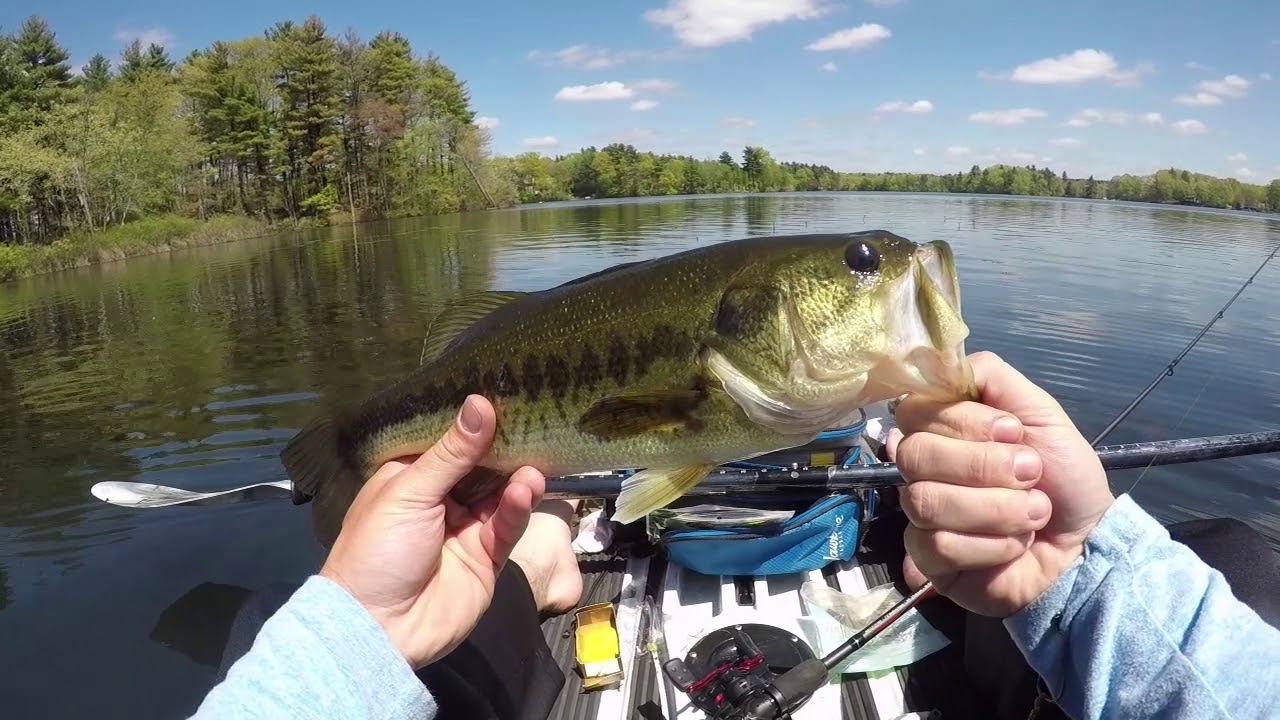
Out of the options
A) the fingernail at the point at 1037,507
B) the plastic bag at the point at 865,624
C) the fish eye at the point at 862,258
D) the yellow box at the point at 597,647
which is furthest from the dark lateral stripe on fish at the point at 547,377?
the plastic bag at the point at 865,624

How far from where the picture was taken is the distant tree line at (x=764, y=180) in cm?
9825

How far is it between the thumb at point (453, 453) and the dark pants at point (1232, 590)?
248cm

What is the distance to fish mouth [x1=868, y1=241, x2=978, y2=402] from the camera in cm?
192

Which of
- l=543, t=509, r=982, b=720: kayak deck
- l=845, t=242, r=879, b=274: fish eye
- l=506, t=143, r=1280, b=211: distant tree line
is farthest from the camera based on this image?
l=506, t=143, r=1280, b=211: distant tree line

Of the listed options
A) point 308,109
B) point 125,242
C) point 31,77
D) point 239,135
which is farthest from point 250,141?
point 125,242

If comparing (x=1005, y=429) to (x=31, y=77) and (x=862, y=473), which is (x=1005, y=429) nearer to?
(x=862, y=473)

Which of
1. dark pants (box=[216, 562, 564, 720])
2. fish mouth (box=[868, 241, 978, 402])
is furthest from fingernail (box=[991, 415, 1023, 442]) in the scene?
dark pants (box=[216, 562, 564, 720])

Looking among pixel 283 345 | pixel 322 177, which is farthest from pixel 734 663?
pixel 322 177

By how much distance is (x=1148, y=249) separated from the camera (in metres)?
35.6

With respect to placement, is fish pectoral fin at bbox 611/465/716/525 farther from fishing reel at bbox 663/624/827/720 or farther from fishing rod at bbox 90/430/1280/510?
fishing rod at bbox 90/430/1280/510

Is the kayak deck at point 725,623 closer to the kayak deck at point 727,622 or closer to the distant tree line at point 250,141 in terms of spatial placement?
the kayak deck at point 727,622

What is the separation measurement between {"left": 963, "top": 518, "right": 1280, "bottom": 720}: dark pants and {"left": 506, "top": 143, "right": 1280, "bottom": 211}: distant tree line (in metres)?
103

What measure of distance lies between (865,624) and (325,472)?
3.14 meters

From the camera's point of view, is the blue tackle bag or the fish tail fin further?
the blue tackle bag
